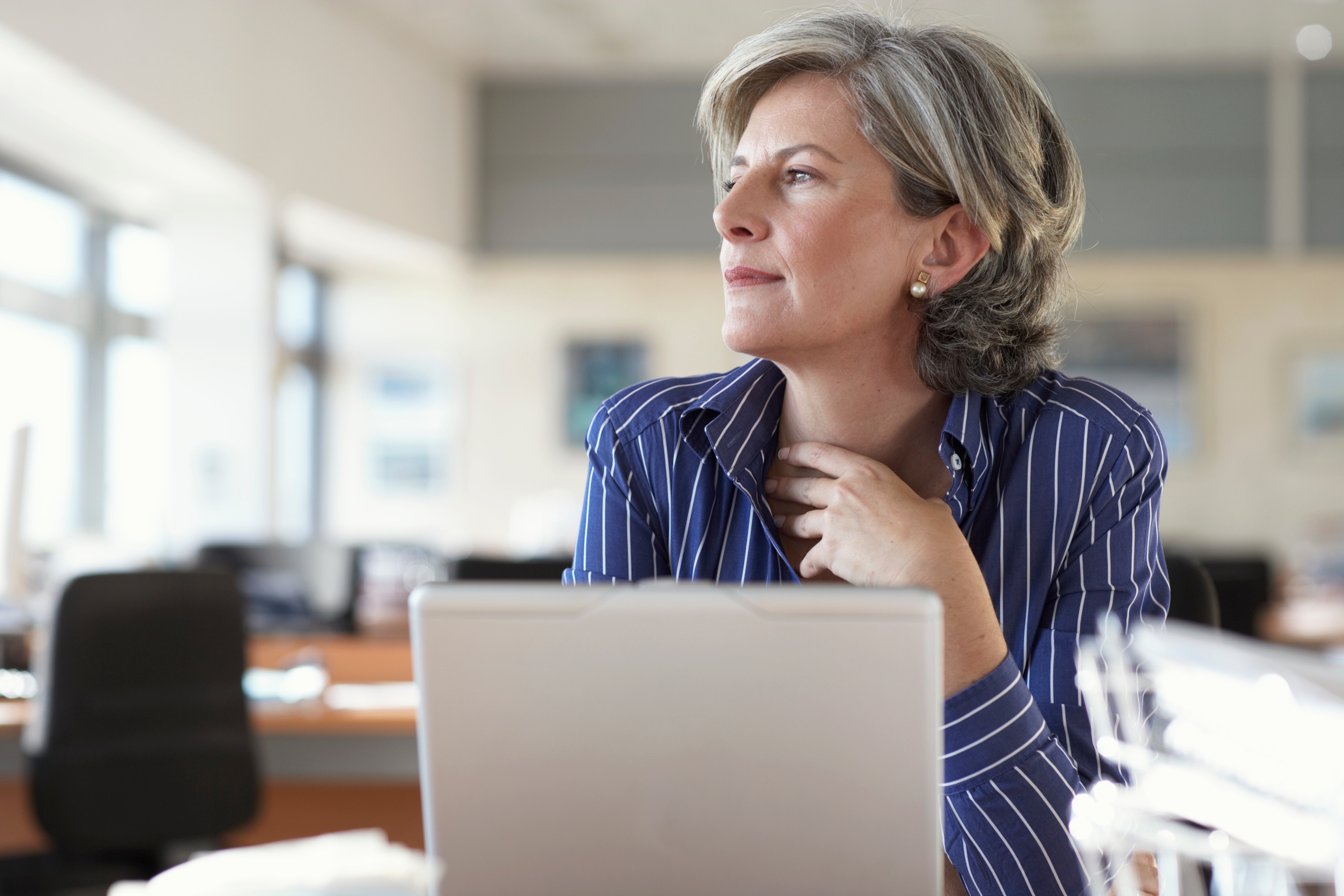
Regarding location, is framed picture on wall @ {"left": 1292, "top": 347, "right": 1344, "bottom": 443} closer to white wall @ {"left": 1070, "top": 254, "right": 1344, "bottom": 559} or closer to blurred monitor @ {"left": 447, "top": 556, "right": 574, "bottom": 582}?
white wall @ {"left": 1070, "top": 254, "right": 1344, "bottom": 559}

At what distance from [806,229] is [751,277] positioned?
0.07 metres

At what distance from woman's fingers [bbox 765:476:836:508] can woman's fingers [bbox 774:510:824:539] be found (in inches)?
0.5

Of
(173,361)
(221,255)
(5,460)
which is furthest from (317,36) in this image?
(5,460)

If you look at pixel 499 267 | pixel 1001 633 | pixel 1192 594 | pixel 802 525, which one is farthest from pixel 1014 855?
pixel 499 267

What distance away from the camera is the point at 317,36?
6219mm

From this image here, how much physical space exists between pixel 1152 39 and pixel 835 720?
712 centimetres

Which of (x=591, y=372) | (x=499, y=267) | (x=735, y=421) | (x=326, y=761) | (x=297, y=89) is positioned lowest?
(x=326, y=761)

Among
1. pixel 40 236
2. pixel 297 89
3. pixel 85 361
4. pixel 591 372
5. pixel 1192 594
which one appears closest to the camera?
pixel 1192 594

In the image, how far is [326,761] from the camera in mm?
2789

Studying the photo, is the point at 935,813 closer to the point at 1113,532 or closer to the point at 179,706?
the point at 1113,532

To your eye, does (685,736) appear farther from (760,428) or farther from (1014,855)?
(760,428)

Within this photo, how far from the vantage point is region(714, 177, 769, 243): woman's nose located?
1199mm

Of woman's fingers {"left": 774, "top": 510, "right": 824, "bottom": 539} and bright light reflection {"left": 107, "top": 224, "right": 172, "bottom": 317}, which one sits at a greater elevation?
bright light reflection {"left": 107, "top": 224, "right": 172, "bottom": 317}

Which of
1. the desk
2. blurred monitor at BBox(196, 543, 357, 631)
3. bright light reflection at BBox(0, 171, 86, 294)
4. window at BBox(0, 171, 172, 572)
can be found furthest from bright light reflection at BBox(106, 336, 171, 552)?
the desk
